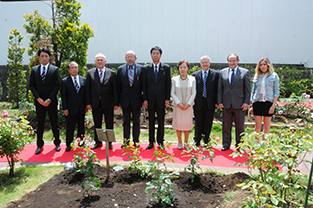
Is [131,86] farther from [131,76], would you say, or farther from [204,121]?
[204,121]

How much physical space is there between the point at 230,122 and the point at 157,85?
1802 mm

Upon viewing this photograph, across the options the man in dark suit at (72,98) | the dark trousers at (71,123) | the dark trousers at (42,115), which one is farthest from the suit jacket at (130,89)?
the dark trousers at (42,115)

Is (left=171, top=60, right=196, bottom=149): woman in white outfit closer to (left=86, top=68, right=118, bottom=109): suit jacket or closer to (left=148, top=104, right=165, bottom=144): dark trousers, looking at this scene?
(left=148, top=104, right=165, bottom=144): dark trousers

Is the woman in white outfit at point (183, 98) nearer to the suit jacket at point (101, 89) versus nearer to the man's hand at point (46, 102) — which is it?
the suit jacket at point (101, 89)

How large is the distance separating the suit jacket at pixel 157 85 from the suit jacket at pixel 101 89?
71 cm

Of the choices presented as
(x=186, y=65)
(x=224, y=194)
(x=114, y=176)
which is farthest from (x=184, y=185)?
(x=186, y=65)

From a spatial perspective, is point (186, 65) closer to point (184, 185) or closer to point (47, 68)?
point (184, 185)

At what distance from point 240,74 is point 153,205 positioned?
3237 mm

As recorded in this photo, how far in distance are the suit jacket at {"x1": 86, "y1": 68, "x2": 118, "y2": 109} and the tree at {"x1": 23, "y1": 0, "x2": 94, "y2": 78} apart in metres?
2.33

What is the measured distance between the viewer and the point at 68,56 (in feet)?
22.1

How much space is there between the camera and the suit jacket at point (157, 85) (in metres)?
4.70

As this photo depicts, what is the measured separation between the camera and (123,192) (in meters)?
2.92

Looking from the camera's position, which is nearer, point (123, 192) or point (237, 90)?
point (123, 192)

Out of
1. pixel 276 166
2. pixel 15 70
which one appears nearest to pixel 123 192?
pixel 276 166
